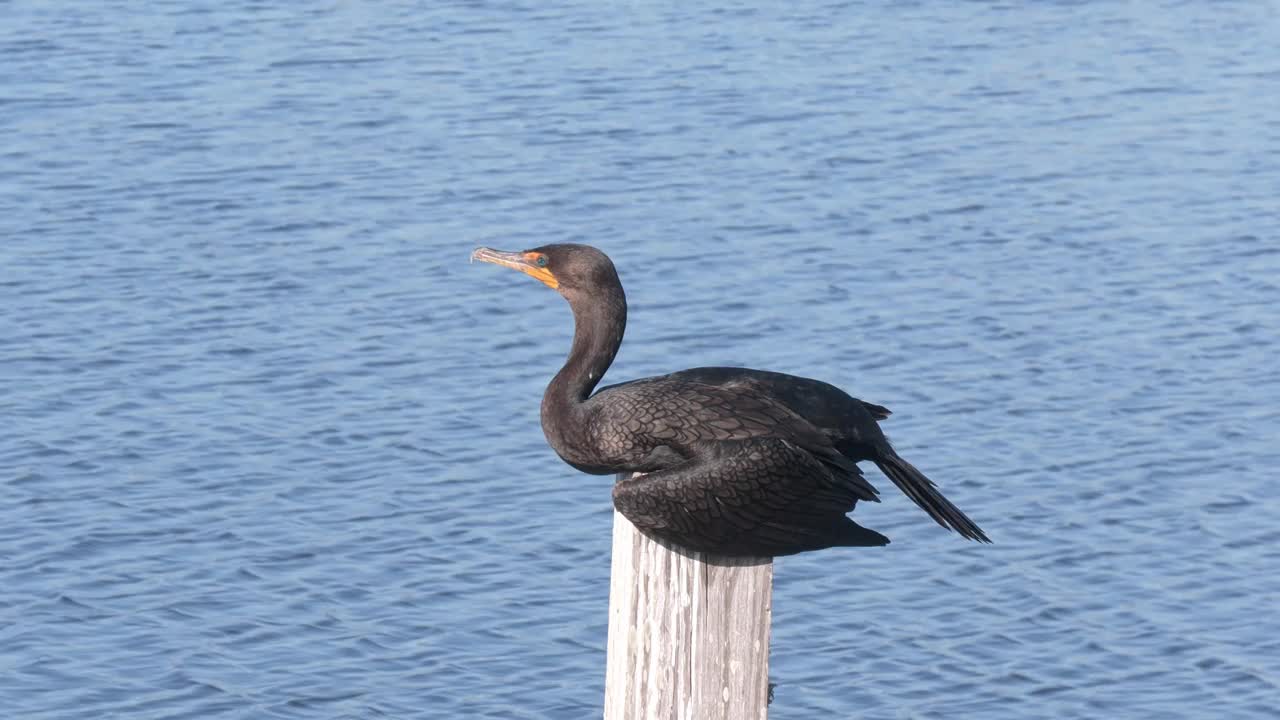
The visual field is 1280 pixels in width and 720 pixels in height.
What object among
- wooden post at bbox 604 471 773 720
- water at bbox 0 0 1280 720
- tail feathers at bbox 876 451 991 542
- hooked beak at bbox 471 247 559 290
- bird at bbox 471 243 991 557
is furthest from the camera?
water at bbox 0 0 1280 720

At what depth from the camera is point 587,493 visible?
12.4 m

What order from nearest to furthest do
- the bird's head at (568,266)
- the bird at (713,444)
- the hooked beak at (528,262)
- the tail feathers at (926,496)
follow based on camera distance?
1. the bird at (713,444)
2. the tail feathers at (926,496)
3. the bird's head at (568,266)
4. the hooked beak at (528,262)

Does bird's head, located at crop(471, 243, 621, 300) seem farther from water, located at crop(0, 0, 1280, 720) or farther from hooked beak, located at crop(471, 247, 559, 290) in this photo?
water, located at crop(0, 0, 1280, 720)

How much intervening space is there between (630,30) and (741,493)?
16.9 m

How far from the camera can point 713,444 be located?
6418mm

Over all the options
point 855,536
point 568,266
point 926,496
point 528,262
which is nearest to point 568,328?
point 528,262


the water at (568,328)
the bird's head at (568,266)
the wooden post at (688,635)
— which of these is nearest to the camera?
the wooden post at (688,635)

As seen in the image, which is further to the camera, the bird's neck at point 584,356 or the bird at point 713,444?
the bird's neck at point 584,356

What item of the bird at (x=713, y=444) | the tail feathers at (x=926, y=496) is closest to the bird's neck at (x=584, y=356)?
the bird at (x=713, y=444)

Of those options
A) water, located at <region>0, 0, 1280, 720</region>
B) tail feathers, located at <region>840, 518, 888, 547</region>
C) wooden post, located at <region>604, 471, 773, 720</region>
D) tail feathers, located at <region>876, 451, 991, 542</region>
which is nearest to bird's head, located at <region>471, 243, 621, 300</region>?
tail feathers, located at <region>876, 451, 991, 542</region>

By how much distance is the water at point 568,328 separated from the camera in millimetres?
10742

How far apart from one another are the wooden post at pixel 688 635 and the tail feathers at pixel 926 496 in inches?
43.5

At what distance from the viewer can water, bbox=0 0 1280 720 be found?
10.7 m

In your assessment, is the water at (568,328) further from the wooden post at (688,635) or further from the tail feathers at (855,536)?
the wooden post at (688,635)
